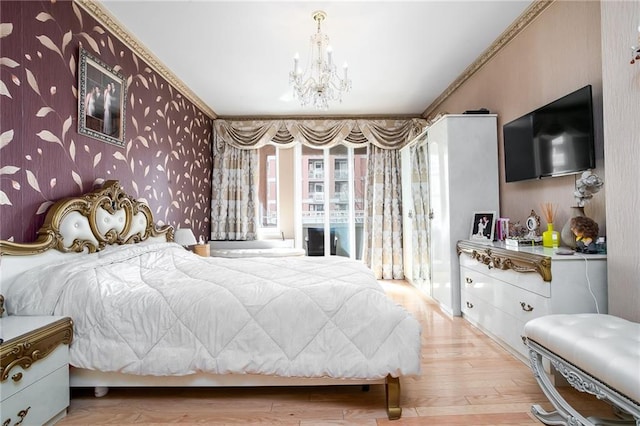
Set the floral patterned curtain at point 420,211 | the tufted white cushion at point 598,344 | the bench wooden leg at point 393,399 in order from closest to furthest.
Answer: the tufted white cushion at point 598,344 < the bench wooden leg at point 393,399 < the floral patterned curtain at point 420,211

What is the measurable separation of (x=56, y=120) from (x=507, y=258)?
321cm

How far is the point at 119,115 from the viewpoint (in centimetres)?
271

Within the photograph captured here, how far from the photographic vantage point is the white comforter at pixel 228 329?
1672mm

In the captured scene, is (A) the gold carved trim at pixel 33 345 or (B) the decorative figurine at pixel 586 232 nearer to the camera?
(A) the gold carved trim at pixel 33 345

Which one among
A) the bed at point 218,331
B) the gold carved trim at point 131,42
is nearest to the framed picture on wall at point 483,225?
the bed at point 218,331

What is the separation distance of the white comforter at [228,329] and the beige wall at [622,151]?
1155 millimetres

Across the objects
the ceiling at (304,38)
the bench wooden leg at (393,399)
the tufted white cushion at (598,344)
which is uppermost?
the ceiling at (304,38)

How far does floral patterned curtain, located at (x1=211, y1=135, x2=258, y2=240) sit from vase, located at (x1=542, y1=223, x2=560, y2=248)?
3.84 metres

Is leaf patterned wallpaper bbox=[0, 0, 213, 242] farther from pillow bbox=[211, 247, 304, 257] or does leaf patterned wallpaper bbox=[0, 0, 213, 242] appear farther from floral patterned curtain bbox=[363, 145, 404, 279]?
floral patterned curtain bbox=[363, 145, 404, 279]

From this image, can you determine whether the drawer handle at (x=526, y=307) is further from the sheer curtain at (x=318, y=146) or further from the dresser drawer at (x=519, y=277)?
the sheer curtain at (x=318, y=146)

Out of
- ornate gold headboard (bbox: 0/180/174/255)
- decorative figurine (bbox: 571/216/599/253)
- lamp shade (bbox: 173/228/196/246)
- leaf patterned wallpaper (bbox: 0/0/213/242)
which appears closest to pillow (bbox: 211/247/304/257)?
lamp shade (bbox: 173/228/196/246)

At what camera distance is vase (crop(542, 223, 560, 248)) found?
89.4 inches

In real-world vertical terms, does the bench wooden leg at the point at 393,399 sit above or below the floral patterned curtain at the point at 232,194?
below

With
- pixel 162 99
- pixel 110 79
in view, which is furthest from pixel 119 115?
pixel 162 99
